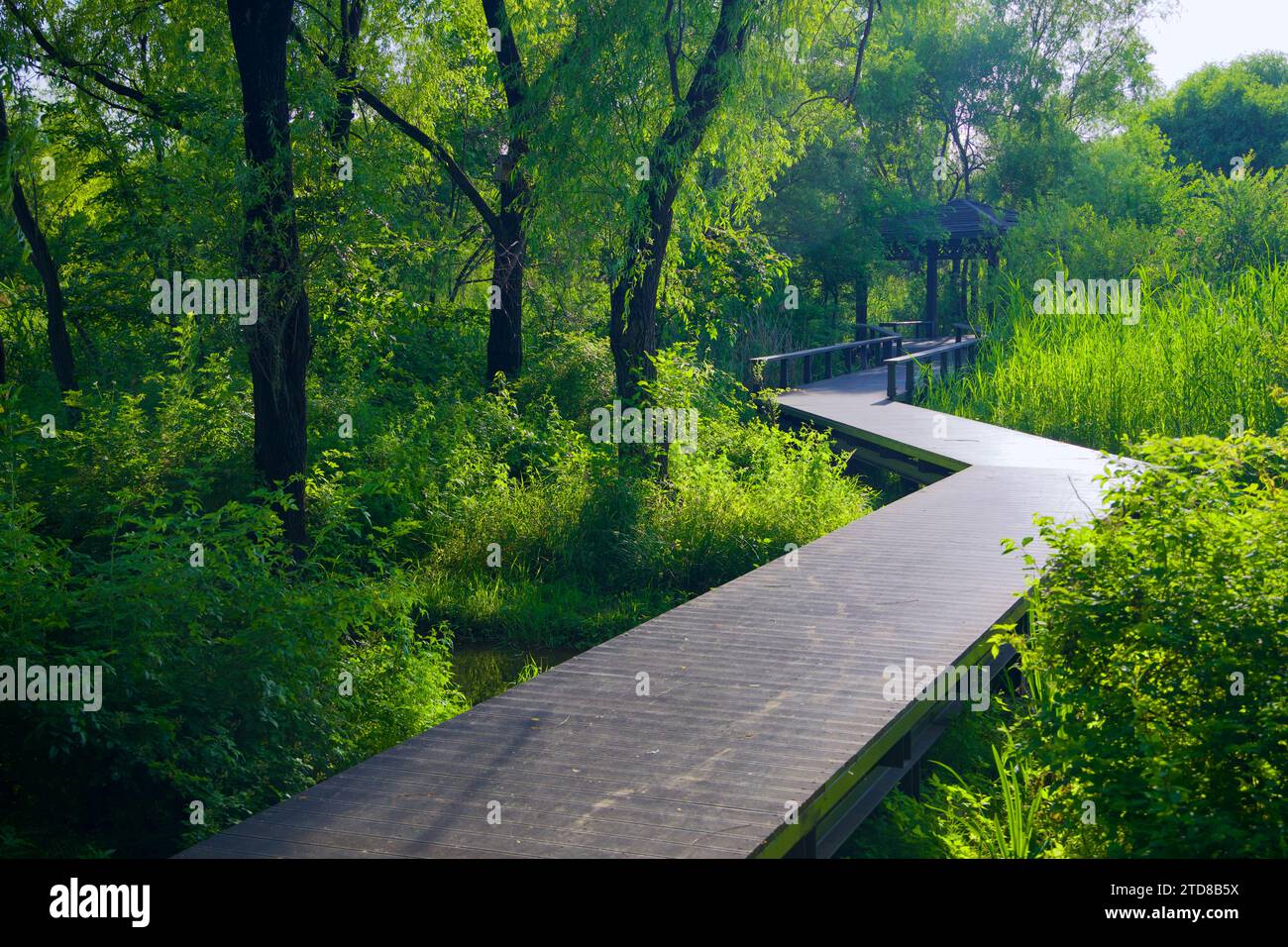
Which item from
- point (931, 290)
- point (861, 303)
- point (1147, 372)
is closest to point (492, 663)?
point (1147, 372)

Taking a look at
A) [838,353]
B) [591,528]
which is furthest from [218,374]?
[838,353]

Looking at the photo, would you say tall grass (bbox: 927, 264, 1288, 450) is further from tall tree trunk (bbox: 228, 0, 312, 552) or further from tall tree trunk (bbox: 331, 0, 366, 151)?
tall tree trunk (bbox: 331, 0, 366, 151)

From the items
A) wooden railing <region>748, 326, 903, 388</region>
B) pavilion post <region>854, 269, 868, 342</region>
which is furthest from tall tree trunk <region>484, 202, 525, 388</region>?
pavilion post <region>854, 269, 868, 342</region>

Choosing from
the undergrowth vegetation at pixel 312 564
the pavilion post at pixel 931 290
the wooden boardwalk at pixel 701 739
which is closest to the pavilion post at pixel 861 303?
the pavilion post at pixel 931 290

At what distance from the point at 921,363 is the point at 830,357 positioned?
2.71 metres

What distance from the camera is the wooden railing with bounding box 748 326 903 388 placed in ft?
60.1

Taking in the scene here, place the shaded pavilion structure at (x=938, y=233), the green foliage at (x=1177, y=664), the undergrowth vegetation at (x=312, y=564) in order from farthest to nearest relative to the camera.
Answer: the shaded pavilion structure at (x=938, y=233)
the undergrowth vegetation at (x=312, y=564)
the green foliage at (x=1177, y=664)

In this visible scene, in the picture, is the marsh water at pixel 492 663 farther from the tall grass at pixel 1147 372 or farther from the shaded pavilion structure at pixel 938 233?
the shaded pavilion structure at pixel 938 233

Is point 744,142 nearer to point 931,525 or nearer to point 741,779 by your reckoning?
point 931,525

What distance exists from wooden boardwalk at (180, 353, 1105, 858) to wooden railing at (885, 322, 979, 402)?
988 centimetres

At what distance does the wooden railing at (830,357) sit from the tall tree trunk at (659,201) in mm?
5411

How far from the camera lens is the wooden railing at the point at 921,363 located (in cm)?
1811

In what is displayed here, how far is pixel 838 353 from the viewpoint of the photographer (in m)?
25.3
